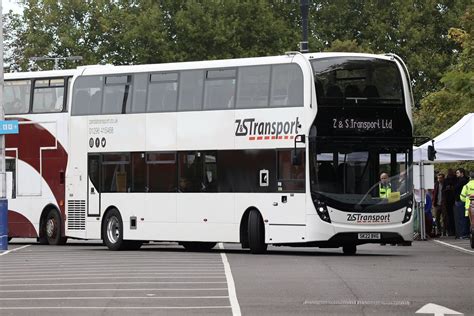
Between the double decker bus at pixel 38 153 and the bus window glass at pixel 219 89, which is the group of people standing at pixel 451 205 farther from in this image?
the double decker bus at pixel 38 153

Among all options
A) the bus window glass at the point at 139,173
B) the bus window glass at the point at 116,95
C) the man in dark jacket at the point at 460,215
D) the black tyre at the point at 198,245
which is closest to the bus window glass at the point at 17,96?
the bus window glass at the point at 116,95

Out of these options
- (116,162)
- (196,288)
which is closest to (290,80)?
(116,162)

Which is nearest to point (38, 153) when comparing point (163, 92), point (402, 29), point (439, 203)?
point (163, 92)

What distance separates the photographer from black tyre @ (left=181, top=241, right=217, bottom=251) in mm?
33819

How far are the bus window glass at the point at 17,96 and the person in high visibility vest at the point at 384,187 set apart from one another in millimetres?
11359

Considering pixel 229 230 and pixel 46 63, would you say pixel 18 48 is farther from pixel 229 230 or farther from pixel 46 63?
pixel 229 230

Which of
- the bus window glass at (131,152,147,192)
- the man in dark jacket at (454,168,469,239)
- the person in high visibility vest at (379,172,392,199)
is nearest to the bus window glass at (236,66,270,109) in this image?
→ the person in high visibility vest at (379,172,392,199)

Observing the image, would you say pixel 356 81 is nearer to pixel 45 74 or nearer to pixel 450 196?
pixel 45 74

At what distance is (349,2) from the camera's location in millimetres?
79250

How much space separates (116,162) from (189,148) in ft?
8.29

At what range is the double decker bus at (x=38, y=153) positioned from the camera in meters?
36.4

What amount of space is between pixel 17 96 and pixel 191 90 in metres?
7.65

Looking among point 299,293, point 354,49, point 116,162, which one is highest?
point 354,49

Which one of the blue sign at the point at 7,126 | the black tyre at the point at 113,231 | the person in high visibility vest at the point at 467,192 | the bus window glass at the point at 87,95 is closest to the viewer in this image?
the blue sign at the point at 7,126
